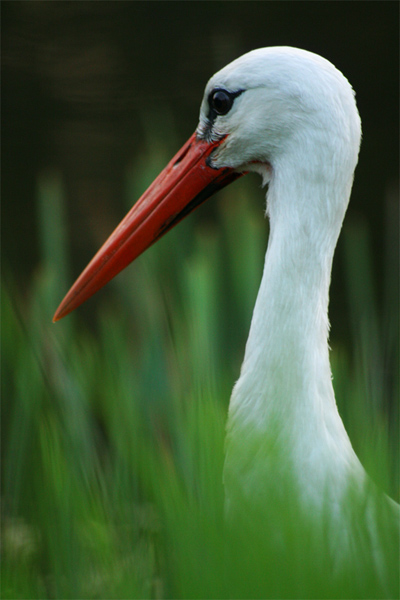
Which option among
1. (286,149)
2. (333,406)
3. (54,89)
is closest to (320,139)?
(286,149)

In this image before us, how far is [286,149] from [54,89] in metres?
4.22

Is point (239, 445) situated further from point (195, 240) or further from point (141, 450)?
point (195, 240)

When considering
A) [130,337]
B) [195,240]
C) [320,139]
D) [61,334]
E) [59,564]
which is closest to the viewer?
[59,564]

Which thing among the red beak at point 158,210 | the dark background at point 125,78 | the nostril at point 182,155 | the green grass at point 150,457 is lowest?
the green grass at point 150,457

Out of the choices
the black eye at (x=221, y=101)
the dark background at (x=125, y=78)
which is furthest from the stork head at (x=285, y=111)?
the dark background at (x=125, y=78)

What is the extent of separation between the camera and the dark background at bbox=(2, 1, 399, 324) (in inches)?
193

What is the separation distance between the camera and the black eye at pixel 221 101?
1.45m

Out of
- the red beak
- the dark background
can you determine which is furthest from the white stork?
the dark background

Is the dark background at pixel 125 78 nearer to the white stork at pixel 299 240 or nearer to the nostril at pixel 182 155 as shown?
the nostril at pixel 182 155

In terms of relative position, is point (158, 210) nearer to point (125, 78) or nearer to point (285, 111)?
point (285, 111)

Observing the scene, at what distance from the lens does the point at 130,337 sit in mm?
1090

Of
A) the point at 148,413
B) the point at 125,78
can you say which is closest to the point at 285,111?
the point at 148,413

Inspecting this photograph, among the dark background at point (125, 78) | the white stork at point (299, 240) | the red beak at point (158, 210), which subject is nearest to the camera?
the white stork at point (299, 240)

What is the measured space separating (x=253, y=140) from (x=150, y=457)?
3.21 ft
